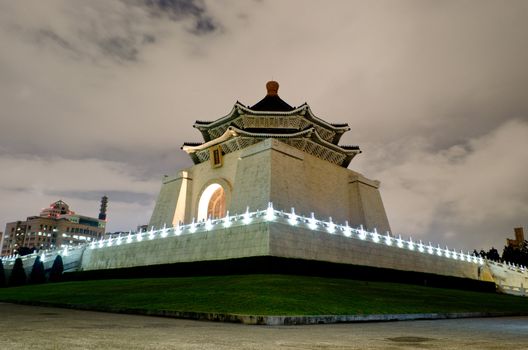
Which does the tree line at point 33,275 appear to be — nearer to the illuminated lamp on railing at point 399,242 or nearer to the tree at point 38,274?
the tree at point 38,274

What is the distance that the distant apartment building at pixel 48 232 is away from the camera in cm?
10744

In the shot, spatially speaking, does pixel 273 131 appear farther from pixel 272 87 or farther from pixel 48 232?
pixel 48 232

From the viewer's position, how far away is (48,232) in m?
109

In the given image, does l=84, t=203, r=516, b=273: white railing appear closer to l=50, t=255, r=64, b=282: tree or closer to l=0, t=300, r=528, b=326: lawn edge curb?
l=50, t=255, r=64, b=282: tree

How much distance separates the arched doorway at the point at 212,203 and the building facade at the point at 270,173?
0.34 feet

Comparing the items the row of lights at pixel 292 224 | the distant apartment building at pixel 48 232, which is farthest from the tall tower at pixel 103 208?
the row of lights at pixel 292 224

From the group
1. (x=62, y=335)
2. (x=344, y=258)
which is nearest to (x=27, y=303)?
(x=62, y=335)

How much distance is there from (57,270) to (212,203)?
15.8 metres

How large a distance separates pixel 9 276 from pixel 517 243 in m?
78.1

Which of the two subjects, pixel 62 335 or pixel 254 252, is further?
pixel 254 252

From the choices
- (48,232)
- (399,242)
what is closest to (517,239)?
(399,242)

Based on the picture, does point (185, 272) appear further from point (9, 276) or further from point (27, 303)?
point (9, 276)

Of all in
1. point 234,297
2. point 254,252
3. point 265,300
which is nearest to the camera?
point 265,300

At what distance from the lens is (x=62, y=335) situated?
22.1 ft
